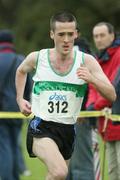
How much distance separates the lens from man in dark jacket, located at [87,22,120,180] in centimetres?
909

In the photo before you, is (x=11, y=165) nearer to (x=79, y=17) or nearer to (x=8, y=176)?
(x=8, y=176)

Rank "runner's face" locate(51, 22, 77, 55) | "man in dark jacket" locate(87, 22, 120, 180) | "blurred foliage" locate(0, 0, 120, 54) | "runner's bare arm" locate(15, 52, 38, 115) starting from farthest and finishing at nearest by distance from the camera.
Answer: "blurred foliage" locate(0, 0, 120, 54) < "man in dark jacket" locate(87, 22, 120, 180) < "runner's bare arm" locate(15, 52, 38, 115) < "runner's face" locate(51, 22, 77, 55)

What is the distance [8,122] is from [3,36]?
1.09 m

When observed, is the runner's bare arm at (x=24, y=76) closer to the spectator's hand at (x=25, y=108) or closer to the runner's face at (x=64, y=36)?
the spectator's hand at (x=25, y=108)

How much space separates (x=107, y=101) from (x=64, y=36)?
5.14ft

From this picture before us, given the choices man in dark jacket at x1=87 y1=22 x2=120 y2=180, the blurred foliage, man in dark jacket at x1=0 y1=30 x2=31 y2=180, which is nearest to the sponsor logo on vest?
man in dark jacket at x1=87 y1=22 x2=120 y2=180

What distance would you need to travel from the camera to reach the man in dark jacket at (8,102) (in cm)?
999

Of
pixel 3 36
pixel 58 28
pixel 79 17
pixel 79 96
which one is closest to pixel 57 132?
pixel 79 96

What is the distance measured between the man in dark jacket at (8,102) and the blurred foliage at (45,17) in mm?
23005

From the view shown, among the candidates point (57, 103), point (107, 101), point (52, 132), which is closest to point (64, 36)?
point (57, 103)

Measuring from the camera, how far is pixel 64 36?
25.6ft

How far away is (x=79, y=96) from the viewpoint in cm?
799

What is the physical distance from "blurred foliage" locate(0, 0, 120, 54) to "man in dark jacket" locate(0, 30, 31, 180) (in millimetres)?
23005

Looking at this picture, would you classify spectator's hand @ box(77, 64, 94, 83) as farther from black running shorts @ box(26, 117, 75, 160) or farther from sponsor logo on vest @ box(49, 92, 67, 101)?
black running shorts @ box(26, 117, 75, 160)
